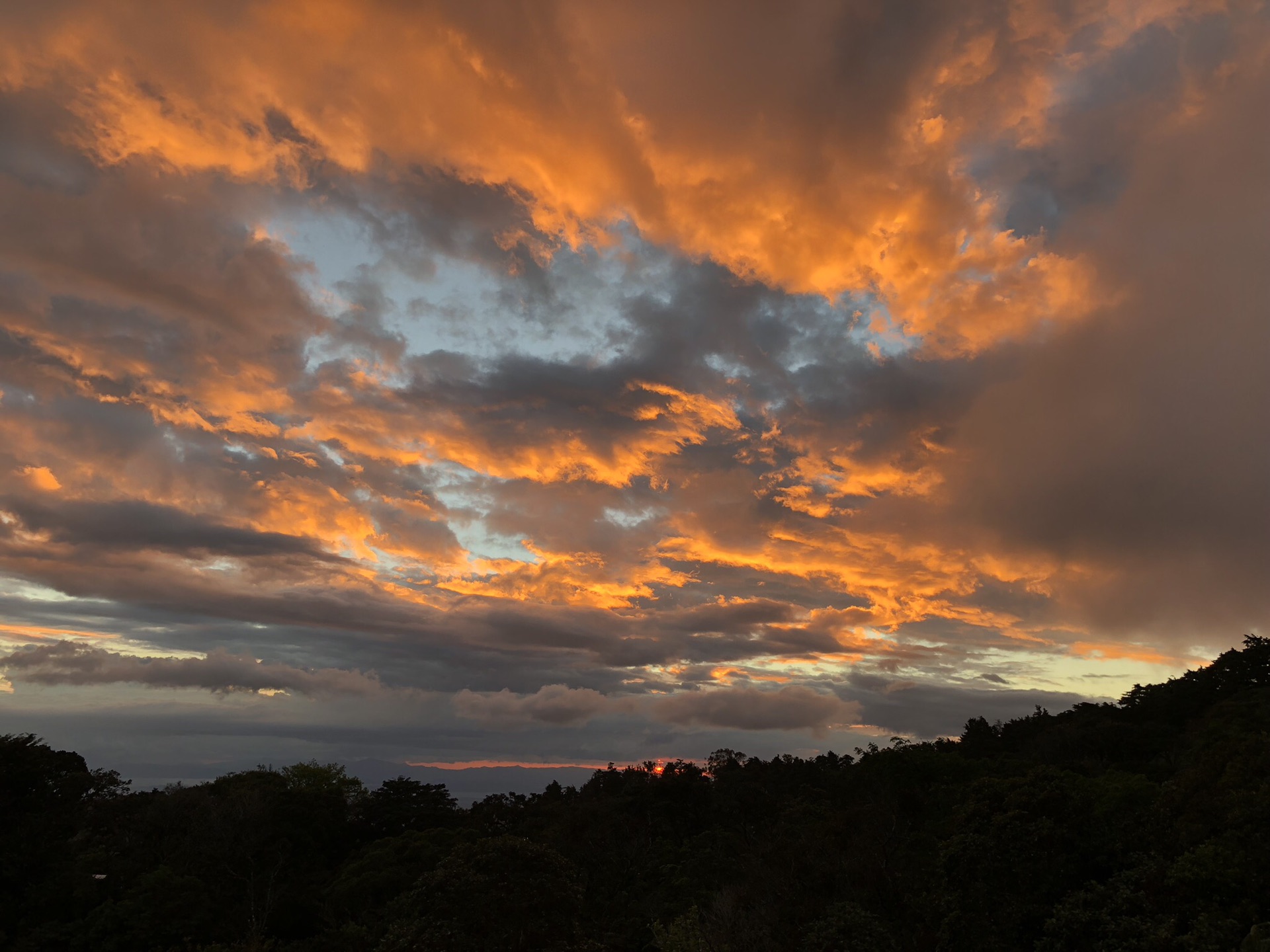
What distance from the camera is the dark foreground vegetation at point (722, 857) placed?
3039 centimetres

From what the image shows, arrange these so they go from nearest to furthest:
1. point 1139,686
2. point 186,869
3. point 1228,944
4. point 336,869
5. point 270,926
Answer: point 1228,944, point 270,926, point 186,869, point 336,869, point 1139,686

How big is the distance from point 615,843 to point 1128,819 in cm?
4716

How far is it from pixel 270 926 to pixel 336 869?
12.8 meters

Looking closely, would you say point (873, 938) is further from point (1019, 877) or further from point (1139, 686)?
point (1139, 686)

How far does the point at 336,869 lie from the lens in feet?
228

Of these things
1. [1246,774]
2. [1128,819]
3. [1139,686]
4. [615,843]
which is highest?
[1139,686]

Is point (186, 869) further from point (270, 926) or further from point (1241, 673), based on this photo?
point (1241, 673)

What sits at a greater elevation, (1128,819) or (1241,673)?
(1241,673)

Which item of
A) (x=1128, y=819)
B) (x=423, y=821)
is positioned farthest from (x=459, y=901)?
(x=423, y=821)

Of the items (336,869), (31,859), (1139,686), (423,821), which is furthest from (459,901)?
(1139,686)

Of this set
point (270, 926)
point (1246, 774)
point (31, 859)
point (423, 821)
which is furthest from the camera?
point (423, 821)

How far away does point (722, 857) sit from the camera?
2361 inches

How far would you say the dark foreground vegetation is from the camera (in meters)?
30.4

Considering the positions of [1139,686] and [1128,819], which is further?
[1139,686]
